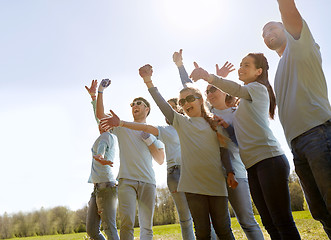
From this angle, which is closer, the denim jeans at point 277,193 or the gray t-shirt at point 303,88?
the gray t-shirt at point 303,88

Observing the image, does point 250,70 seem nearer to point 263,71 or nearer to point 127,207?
point 263,71

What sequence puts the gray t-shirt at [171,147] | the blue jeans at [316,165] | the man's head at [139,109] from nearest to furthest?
the blue jeans at [316,165]
the gray t-shirt at [171,147]
the man's head at [139,109]

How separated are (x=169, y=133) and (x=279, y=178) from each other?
2573mm

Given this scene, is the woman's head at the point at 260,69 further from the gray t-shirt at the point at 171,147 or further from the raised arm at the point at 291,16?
the gray t-shirt at the point at 171,147

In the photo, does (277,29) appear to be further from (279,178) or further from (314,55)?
(279,178)

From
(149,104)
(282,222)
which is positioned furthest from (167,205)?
(282,222)

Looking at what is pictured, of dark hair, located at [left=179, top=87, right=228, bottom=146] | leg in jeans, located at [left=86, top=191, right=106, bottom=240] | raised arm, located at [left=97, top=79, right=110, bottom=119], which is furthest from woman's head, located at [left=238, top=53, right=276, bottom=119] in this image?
leg in jeans, located at [left=86, top=191, right=106, bottom=240]

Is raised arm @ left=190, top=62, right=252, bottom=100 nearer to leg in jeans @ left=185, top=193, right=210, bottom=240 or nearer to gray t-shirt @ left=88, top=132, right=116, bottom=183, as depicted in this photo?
leg in jeans @ left=185, top=193, right=210, bottom=240

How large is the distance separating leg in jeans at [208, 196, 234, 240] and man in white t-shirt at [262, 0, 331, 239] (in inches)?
39.2

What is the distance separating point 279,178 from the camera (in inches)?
115

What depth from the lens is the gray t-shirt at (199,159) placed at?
3.50 m

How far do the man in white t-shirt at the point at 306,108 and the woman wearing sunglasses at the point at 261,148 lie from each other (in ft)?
0.86

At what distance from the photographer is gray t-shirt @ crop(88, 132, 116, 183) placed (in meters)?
5.89

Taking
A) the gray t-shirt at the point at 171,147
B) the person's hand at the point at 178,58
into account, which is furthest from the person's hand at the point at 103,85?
the gray t-shirt at the point at 171,147
